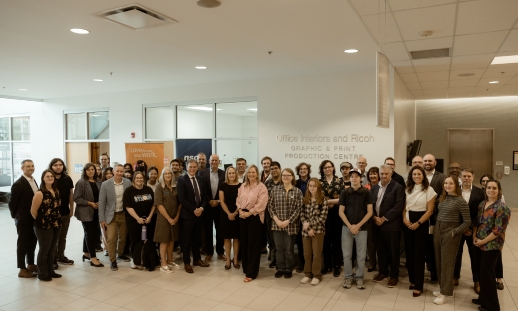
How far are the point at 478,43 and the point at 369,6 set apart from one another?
93.4 inches

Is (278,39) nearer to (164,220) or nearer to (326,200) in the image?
(326,200)

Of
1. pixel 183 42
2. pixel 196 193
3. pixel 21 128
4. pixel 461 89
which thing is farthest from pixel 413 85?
pixel 21 128

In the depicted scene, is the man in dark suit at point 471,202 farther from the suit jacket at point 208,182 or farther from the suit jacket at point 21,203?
the suit jacket at point 21,203

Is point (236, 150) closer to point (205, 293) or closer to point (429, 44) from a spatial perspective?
point (205, 293)

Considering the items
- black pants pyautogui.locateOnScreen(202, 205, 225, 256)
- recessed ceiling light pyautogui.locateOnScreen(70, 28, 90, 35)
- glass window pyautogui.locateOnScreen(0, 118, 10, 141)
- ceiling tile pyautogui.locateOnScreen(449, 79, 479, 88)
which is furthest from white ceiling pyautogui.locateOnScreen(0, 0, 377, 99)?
glass window pyautogui.locateOnScreen(0, 118, 10, 141)

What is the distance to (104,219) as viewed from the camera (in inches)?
222

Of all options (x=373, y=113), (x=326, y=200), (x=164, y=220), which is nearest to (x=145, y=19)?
(x=164, y=220)

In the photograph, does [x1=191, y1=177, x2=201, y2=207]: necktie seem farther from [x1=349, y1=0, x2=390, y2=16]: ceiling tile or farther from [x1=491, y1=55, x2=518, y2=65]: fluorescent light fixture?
[x1=491, y1=55, x2=518, y2=65]: fluorescent light fixture

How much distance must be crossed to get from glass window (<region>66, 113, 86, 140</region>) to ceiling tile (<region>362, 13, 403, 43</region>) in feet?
29.5

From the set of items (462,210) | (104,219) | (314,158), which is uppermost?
(314,158)

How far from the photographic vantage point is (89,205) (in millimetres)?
5719

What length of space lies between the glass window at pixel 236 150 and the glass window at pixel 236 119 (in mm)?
143

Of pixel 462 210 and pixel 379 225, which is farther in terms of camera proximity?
pixel 379 225

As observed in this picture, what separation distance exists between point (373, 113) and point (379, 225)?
3023 millimetres
